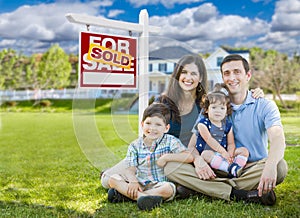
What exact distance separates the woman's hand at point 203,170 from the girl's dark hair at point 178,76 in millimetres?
341

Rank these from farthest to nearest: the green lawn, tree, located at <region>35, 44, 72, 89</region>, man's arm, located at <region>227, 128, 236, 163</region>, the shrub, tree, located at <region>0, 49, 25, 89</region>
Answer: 1. tree, located at <region>35, 44, 72, 89</region>
2. tree, located at <region>0, 49, 25, 89</region>
3. the shrub
4. man's arm, located at <region>227, 128, 236, 163</region>
5. the green lawn

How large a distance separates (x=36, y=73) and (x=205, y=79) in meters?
14.0

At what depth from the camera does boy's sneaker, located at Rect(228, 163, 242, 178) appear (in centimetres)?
217

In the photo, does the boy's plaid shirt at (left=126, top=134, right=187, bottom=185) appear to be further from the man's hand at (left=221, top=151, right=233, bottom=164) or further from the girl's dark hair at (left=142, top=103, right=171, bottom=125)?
the man's hand at (left=221, top=151, right=233, bottom=164)

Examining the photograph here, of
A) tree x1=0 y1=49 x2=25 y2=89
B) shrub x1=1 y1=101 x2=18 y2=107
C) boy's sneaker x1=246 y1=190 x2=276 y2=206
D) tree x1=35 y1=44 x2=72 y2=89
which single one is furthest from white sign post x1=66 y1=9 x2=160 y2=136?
tree x1=35 y1=44 x2=72 y2=89

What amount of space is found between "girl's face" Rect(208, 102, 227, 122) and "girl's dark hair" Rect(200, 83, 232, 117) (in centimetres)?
2

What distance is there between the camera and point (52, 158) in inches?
166

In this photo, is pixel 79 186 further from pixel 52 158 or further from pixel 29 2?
pixel 29 2

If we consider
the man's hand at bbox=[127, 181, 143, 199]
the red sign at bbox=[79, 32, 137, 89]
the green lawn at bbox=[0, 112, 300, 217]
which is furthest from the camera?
the red sign at bbox=[79, 32, 137, 89]

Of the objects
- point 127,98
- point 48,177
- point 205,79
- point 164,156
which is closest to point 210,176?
point 164,156

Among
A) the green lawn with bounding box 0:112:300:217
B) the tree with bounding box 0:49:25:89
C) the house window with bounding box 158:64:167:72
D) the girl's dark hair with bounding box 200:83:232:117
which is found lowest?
the green lawn with bounding box 0:112:300:217

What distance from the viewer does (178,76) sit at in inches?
88.3

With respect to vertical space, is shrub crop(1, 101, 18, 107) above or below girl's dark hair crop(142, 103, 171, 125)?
below

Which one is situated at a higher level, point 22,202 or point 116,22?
point 116,22
